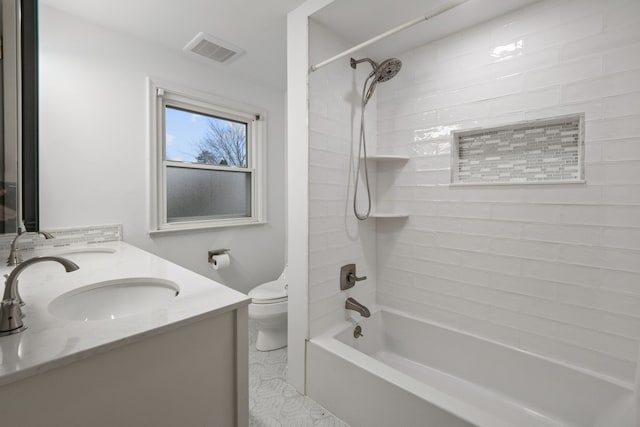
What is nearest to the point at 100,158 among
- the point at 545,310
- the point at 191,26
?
the point at 191,26

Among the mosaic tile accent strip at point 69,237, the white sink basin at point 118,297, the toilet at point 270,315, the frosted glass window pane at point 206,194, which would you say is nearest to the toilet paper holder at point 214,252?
the frosted glass window pane at point 206,194

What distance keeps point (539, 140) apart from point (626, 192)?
45 centimetres

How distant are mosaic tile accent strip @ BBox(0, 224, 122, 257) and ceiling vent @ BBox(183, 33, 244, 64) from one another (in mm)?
1382

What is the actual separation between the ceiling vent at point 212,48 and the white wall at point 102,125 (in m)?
0.16

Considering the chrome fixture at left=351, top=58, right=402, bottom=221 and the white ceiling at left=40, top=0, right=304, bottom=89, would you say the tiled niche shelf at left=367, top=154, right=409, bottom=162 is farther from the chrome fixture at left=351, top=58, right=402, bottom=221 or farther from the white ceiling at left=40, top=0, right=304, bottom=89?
the white ceiling at left=40, top=0, right=304, bottom=89

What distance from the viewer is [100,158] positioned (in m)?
1.86

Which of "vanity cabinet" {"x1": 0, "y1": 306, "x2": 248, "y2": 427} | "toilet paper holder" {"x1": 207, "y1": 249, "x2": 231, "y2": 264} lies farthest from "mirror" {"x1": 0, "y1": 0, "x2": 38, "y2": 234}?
"toilet paper holder" {"x1": 207, "y1": 249, "x2": 231, "y2": 264}

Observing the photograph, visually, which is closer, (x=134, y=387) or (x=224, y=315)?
(x=134, y=387)

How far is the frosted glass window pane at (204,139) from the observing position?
7.48 feet

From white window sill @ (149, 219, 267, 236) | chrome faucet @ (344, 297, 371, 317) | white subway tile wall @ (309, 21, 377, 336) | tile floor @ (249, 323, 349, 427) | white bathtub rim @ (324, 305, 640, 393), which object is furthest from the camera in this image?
white window sill @ (149, 219, 267, 236)

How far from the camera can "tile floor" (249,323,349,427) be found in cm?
145

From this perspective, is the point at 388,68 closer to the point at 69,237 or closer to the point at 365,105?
the point at 365,105

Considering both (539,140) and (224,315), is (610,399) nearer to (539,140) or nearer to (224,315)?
(539,140)

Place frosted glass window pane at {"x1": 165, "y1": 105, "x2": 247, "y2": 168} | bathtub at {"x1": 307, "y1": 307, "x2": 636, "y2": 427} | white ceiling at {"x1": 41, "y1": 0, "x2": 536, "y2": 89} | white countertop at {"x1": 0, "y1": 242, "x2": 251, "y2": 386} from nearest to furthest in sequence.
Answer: white countertop at {"x1": 0, "y1": 242, "x2": 251, "y2": 386} < bathtub at {"x1": 307, "y1": 307, "x2": 636, "y2": 427} < white ceiling at {"x1": 41, "y1": 0, "x2": 536, "y2": 89} < frosted glass window pane at {"x1": 165, "y1": 105, "x2": 247, "y2": 168}
